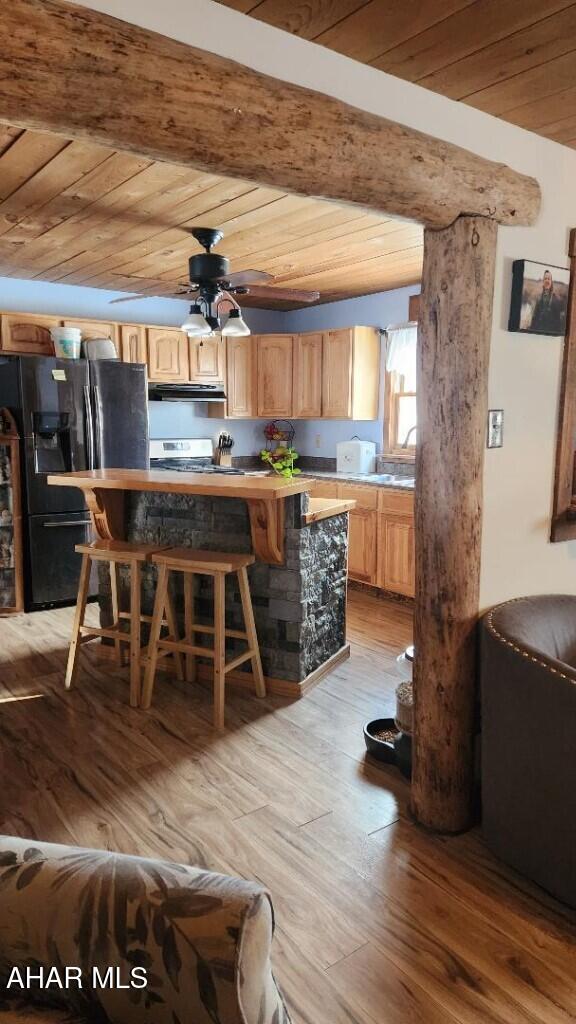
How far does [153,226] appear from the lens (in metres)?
3.53

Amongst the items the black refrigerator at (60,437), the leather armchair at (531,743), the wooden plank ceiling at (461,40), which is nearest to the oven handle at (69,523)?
the black refrigerator at (60,437)

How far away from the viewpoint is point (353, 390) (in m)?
5.48

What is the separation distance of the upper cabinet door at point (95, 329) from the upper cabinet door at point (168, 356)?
31cm

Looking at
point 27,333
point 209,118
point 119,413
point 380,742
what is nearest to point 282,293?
point 119,413

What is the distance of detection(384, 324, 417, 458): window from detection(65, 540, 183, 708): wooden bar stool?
2746mm

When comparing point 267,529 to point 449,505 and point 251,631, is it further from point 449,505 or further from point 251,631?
point 449,505

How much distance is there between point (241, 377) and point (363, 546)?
2.05 metres

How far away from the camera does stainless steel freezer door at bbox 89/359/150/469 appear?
4.92m

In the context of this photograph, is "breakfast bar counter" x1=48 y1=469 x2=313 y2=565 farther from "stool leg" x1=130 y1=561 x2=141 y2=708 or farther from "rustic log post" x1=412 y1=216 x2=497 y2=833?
"rustic log post" x1=412 y1=216 x2=497 y2=833

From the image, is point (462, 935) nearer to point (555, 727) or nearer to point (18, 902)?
point (555, 727)

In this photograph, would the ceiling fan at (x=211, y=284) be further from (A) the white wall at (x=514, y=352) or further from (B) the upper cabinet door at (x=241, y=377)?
(B) the upper cabinet door at (x=241, y=377)

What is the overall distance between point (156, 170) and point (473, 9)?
1493mm

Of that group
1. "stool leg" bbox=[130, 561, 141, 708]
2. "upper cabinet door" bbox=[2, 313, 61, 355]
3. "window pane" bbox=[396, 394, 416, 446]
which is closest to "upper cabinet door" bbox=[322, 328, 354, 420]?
"window pane" bbox=[396, 394, 416, 446]

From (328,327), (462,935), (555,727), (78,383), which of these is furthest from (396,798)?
(328,327)
